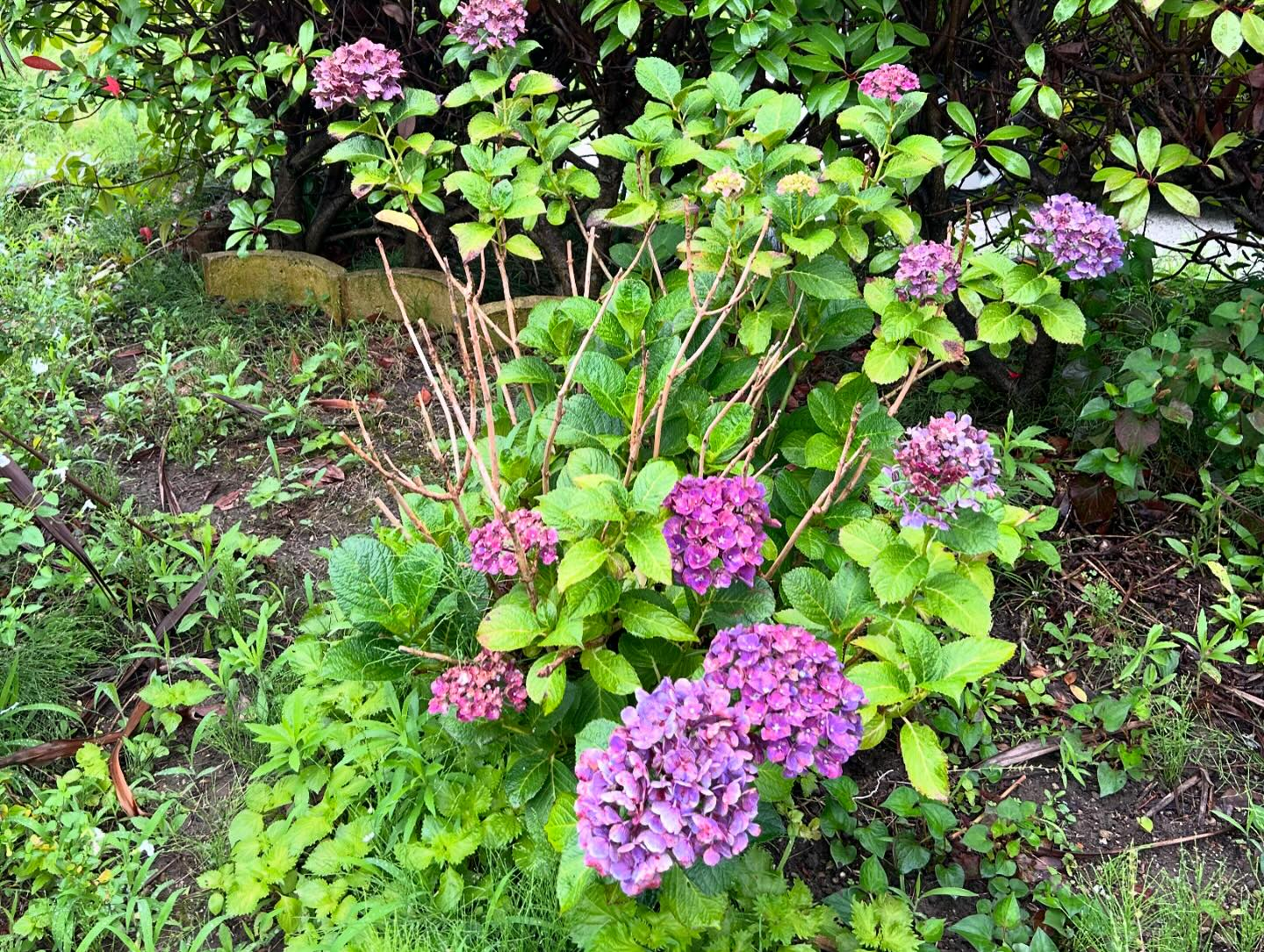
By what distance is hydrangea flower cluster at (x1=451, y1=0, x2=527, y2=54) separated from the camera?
2156 millimetres

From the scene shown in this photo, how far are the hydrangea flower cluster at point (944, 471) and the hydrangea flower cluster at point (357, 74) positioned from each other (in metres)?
1.55

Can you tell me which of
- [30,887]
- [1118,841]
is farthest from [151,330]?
[1118,841]

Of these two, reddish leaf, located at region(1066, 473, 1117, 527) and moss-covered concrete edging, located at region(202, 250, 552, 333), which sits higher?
reddish leaf, located at region(1066, 473, 1117, 527)

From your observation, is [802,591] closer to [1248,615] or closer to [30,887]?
[1248,615]

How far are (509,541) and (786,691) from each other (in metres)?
0.49

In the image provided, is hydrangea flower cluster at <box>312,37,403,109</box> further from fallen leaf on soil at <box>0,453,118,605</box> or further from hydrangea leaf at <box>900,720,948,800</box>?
hydrangea leaf at <box>900,720,948,800</box>

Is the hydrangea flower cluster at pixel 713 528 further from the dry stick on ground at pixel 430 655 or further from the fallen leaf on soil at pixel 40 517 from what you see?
the fallen leaf on soil at pixel 40 517

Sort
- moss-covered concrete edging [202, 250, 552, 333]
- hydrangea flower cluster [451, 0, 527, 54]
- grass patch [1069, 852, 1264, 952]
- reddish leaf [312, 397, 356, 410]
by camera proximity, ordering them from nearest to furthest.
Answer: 1. grass patch [1069, 852, 1264, 952]
2. hydrangea flower cluster [451, 0, 527, 54]
3. reddish leaf [312, 397, 356, 410]
4. moss-covered concrete edging [202, 250, 552, 333]

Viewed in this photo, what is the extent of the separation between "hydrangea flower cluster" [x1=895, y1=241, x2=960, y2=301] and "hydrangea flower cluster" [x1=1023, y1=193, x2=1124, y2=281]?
26cm

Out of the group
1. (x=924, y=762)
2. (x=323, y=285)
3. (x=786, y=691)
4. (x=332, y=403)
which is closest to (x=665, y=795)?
(x=786, y=691)

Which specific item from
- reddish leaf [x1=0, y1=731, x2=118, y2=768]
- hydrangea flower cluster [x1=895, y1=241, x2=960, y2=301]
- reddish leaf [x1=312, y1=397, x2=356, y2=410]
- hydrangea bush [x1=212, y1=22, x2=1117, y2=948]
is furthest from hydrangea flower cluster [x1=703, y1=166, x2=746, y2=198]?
reddish leaf [x1=0, y1=731, x2=118, y2=768]

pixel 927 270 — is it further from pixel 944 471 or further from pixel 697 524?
pixel 697 524

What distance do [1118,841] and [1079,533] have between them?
905 mm

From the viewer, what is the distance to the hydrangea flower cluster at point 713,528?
1.35 m
